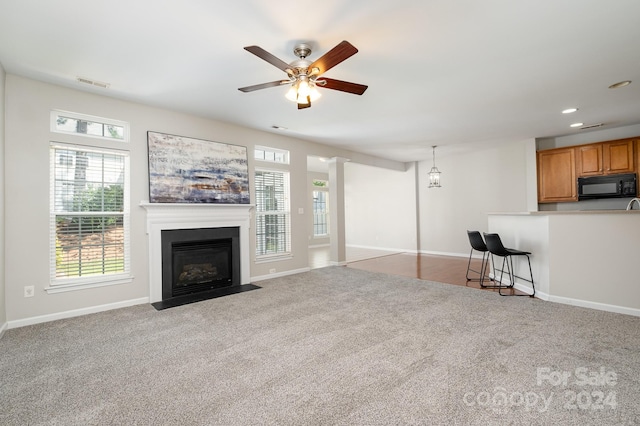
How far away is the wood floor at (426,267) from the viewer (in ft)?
16.9

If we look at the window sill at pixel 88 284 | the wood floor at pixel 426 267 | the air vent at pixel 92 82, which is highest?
the air vent at pixel 92 82

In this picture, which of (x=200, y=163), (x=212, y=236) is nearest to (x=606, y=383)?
(x=212, y=236)

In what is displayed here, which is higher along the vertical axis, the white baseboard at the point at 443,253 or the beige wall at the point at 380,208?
the beige wall at the point at 380,208

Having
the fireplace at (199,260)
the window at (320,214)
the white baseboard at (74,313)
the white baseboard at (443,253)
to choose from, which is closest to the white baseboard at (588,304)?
the white baseboard at (443,253)

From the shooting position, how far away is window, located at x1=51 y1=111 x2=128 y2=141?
11.5ft

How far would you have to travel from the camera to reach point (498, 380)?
2.03 m

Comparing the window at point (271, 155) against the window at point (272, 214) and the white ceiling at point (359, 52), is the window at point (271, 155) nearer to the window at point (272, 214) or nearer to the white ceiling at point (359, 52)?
the window at point (272, 214)

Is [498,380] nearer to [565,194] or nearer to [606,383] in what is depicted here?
[606,383]

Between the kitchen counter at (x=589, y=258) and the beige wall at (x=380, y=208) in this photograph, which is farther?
the beige wall at (x=380, y=208)

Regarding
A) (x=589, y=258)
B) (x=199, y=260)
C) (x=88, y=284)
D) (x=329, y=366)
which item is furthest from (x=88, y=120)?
(x=589, y=258)

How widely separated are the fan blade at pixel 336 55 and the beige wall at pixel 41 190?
290 centimetres

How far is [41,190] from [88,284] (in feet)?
4.03

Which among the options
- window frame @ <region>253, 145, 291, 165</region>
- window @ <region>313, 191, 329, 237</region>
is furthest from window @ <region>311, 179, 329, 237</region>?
window frame @ <region>253, 145, 291, 165</region>

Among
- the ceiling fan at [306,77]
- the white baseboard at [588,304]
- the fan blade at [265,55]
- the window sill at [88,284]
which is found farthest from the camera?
the window sill at [88,284]
